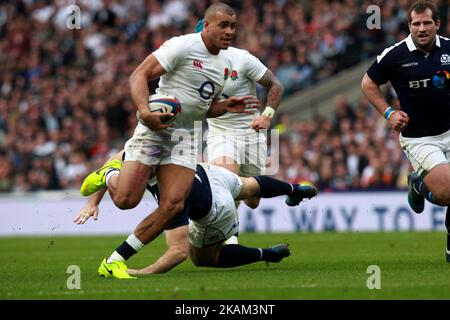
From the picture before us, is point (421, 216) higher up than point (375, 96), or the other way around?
point (375, 96)

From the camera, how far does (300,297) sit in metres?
7.95

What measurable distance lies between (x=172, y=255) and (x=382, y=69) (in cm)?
306

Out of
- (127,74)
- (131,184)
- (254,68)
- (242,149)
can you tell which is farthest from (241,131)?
(127,74)

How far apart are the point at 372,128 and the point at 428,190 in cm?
1067

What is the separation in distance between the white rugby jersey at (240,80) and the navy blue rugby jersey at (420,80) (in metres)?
1.83

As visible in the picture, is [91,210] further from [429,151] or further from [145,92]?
[429,151]

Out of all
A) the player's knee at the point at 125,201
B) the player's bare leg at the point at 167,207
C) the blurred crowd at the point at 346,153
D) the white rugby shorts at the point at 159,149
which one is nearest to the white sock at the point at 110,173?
the white rugby shorts at the point at 159,149

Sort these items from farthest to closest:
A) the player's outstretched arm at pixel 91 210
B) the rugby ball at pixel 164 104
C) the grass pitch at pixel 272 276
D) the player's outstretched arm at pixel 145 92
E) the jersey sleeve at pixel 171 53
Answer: the player's outstretched arm at pixel 91 210, the jersey sleeve at pixel 171 53, the rugby ball at pixel 164 104, the player's outstretched arm at pixel 145 92, the grass pitch at pixel 272 276

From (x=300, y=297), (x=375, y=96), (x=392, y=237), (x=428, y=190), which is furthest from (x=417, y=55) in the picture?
(x=392, y=237)

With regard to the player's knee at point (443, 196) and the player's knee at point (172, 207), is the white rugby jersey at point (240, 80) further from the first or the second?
the player's knee at point (443, 196)

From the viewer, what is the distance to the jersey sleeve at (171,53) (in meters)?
10.2

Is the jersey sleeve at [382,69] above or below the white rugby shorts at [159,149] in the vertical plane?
above

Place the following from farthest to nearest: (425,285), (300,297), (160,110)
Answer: (160,110) < (425,285) < (300,297)
